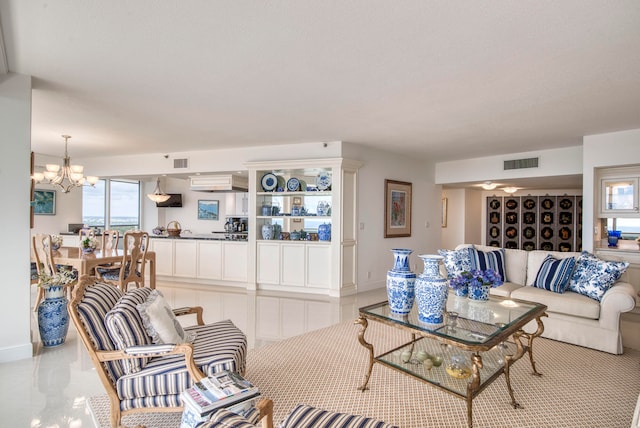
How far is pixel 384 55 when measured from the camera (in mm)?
2641

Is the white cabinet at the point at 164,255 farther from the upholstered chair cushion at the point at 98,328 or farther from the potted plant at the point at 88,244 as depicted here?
the upholstered chair cushion at the point at 98,328

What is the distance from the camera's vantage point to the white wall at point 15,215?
3051mm

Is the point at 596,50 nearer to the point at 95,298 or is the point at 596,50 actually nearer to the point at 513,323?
the point at 513,323

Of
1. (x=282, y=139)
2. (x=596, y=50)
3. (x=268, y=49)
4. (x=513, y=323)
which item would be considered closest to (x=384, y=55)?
(x=268, y=49)

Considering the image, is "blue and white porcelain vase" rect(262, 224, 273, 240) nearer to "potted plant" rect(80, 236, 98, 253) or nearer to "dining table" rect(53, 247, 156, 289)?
"dining table" rect(53, 247, 156, 289)

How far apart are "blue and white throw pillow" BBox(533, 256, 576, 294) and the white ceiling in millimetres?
1691

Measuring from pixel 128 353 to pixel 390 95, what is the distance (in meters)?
3.03

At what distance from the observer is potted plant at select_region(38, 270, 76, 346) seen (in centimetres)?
338

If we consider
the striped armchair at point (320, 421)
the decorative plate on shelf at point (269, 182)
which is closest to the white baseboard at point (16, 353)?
the striped armchair at point (320, 421)

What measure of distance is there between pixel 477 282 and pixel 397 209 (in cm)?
399

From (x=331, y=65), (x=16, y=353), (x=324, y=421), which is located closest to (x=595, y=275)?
(x=331, y=65)

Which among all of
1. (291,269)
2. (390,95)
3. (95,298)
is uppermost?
(390,95)

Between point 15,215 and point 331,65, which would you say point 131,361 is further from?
point 331,65

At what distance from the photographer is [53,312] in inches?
134
